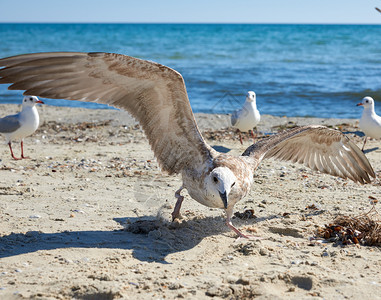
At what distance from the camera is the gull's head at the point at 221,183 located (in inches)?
175

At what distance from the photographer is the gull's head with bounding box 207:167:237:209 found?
4.44 metres

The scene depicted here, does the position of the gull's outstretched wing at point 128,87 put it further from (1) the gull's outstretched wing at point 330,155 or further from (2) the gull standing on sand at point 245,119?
(2) the gull standing on sand at point 245,119

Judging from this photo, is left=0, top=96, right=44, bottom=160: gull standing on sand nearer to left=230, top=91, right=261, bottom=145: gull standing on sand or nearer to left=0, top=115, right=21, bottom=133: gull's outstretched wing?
left=0, top=115, right=21, bottom=133: gull's outstretched wing

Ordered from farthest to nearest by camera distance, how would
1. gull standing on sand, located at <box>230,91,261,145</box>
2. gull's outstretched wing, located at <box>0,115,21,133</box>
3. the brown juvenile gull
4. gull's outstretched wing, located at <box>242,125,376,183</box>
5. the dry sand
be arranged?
gull standing on sand, located at <box>230,91,261,145</box> → gull's outstretched wing, located at <box>0,115,21,133</box> → gull's outstretched wing, located at <box>242,125,376,183</box> → the brown juvenile gull → the dry sand

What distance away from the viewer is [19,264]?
4176mm

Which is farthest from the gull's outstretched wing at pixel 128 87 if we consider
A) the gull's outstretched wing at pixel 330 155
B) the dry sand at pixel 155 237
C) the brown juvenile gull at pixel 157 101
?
the gull's outstretched wing at pixel 330 155

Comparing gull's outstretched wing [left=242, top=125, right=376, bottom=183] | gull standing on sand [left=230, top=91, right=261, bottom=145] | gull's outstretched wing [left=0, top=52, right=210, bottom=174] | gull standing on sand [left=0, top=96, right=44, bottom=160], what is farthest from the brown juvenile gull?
gull standing on sand [left=0, top=96, right=44, bottom=160]

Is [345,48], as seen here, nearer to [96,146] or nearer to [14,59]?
[96,146]

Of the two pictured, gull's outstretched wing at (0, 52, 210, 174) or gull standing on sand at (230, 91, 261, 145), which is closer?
gull's outstretched wing at (0, 52, 210, 174)

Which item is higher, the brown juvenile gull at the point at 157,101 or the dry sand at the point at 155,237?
the brown juvenile gull at the point at 157,101

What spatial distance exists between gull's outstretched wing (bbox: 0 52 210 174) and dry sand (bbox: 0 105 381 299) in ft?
2.87

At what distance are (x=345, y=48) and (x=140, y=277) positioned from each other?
38134 mm

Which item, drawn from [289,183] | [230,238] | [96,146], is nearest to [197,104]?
[96,146]

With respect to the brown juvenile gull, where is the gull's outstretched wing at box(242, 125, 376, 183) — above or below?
below
